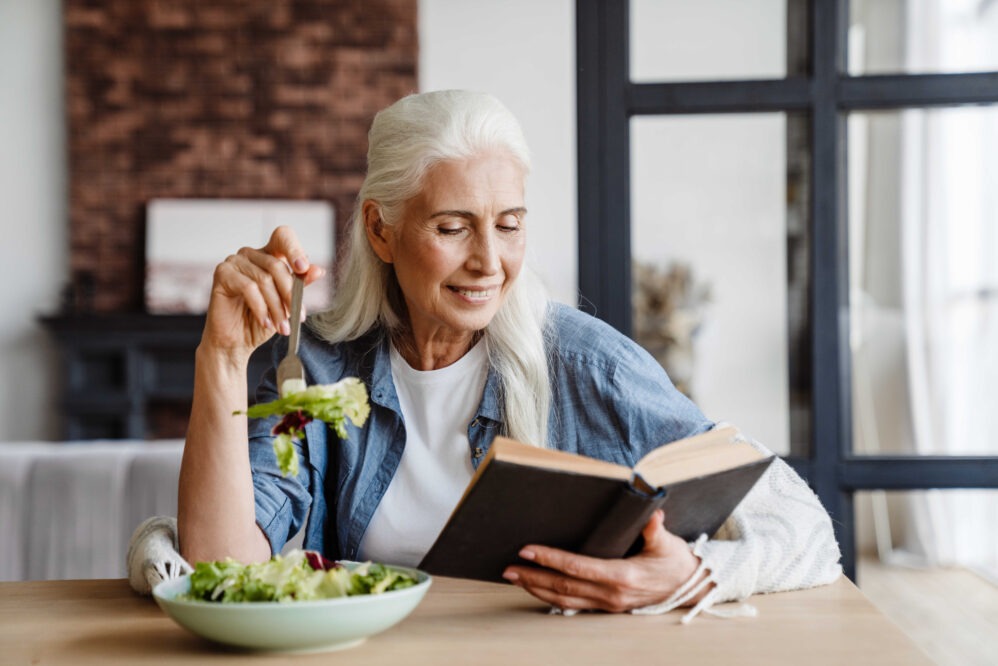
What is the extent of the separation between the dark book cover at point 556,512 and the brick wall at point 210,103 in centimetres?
507

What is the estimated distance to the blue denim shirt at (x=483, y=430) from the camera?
5.29 feet

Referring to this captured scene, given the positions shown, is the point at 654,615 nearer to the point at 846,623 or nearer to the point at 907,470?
Answer: the point at 846,623

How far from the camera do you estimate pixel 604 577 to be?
3.87ft

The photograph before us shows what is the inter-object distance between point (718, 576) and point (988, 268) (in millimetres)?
3130

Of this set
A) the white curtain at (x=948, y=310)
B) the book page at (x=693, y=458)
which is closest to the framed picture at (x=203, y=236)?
the white curtain at (x=948, y=310)

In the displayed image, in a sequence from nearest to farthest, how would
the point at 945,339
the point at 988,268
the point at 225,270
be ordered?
the point at 225,270
the point at 945,339
the point at 988,268

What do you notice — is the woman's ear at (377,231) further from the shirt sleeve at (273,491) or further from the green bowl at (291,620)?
the green bowl at (291,620)

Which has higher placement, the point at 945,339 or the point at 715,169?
the point at 715,169

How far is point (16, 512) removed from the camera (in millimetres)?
2291

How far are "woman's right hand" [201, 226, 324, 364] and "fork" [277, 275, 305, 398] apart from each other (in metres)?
0.03

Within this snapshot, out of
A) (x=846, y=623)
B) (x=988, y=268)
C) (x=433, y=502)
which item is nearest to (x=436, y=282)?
(x=433, y=502)

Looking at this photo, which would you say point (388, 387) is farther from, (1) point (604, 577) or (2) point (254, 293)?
(1) point (604, 577)

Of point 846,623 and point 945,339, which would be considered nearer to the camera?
point 846,623

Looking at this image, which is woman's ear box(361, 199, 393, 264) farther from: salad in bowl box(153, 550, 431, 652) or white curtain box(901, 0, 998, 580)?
white curtain box(901, 0, 998, 580)
